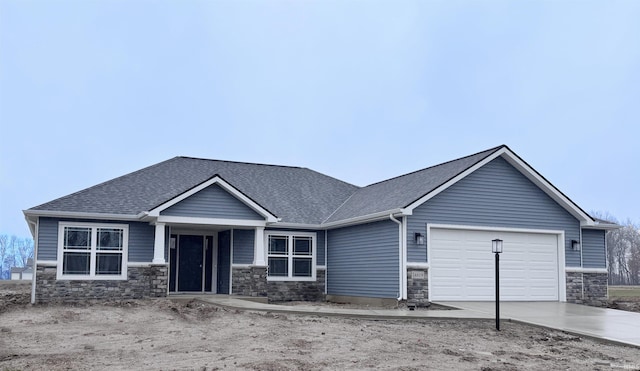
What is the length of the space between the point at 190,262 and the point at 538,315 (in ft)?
37.2

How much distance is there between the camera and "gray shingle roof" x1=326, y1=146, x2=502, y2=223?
58.2ft

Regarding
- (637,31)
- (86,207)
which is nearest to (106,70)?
(86,207)

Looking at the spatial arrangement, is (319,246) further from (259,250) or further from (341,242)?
(259,250)

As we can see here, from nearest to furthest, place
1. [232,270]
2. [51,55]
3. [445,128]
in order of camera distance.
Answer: [232,270]
[51,55]
[445,128]

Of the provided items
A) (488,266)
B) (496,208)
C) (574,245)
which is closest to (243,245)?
(488,266)

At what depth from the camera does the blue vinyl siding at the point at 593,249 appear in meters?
19.7

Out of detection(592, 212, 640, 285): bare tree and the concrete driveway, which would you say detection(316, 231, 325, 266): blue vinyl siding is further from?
detection(592, 212, 640, 285): bare tree

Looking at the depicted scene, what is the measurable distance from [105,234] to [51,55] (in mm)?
7973

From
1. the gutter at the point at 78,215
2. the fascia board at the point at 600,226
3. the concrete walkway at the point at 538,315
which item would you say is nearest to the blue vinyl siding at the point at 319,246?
the concrete walkway at the point at 538,315

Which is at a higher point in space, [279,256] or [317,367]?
[279,256]

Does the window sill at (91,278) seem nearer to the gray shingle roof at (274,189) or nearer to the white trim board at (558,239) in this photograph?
the gray shingle roof at (274,189)

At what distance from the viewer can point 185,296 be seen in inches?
718

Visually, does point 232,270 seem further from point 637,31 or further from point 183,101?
point 637,31

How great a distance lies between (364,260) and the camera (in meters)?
18.9
